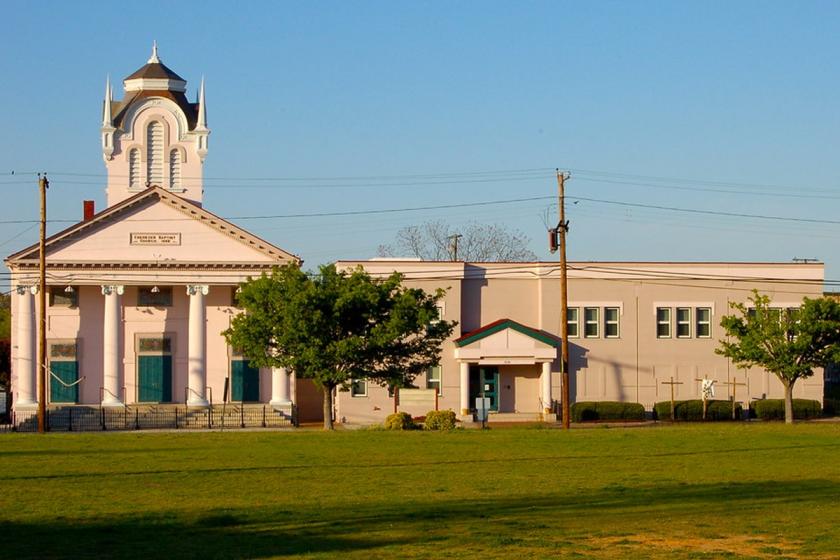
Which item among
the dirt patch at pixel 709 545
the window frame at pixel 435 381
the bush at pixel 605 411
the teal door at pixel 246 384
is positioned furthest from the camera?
Answer: the teal door at pixel 246 384

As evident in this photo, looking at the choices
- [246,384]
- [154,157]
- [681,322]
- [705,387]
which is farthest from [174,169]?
[705,387]

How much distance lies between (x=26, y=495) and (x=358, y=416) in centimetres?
3675

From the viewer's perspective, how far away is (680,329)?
217ft

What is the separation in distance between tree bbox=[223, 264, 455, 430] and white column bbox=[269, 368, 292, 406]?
9864mm

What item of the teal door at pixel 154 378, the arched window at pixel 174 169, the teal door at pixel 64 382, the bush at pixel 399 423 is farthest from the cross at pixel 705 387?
the teal door at pixel 64 382

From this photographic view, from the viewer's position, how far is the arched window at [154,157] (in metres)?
69.1

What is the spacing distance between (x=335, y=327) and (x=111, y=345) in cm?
1531

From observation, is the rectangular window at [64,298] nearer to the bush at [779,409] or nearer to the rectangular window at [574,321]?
the rectangular window at [574,321]

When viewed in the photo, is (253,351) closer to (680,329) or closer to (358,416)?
(358,416)

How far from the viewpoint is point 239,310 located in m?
65.5

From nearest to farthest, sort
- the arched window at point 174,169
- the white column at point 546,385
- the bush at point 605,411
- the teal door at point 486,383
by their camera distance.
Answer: the bush at point 605,411 < the white column at point 546,385 < the teal door at point 486,383 < the arched window at point 174,169

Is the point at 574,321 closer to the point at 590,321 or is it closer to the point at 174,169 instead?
the point at 590,321

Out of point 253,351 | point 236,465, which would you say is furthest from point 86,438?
point 236,465

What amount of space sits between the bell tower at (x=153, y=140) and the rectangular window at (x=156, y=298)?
5861 millimetres
